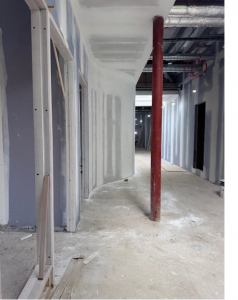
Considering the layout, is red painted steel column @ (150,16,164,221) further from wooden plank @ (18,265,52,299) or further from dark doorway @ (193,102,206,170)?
dark doorway @ (193,102,206,170)

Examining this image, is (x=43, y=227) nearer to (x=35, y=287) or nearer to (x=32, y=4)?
(x=35, y=287)

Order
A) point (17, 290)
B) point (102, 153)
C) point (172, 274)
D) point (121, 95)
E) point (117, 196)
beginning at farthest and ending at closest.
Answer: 1. point (121, 95)
2. point (102, 153)
3. point (117, 196)
4. point (172, 274)
5. point (17, 290)

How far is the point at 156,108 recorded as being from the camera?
8.29ft

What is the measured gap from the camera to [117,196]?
142 inches

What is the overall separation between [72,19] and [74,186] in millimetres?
1958

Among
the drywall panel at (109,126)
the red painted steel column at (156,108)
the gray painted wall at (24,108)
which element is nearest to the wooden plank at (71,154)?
the gray painted wall at (24,108)

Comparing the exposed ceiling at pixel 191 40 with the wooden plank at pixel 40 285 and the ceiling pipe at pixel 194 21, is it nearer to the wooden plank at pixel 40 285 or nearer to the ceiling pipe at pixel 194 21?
the ceiling pipe at pixel 194 21

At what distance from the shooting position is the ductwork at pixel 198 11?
2.69 meters

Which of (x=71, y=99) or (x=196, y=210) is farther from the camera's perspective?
(x=196, y=210)

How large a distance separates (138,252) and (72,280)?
2.27 feet

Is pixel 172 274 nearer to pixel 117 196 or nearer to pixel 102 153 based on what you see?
pixel 117 196

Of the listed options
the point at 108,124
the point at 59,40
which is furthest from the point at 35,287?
the point at 108,124

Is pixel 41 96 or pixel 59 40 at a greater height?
pixel 59 40
